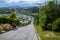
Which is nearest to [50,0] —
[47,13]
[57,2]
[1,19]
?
[57,2]

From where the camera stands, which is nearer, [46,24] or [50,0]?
[46,24]

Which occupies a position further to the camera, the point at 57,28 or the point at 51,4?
the point at 51,4

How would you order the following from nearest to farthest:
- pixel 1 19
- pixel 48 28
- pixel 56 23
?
pixel 56 23
pixel 48 28
pixel 1 19

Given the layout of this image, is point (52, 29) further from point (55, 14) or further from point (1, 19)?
point (1, 19)

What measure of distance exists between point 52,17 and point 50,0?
6347mm

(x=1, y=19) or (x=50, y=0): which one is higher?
(x=50, y=0)

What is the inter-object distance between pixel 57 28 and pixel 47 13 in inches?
246

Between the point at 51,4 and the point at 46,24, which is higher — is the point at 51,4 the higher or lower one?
the higher one

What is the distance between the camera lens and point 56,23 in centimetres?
3922

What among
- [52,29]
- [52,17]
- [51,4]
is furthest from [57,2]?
[52,29]

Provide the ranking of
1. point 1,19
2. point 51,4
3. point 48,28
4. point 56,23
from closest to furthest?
A: point 56,23 → point 48,28 → point 51,4 → point 1,19

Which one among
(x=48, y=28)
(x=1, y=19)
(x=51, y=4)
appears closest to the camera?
(x=48, y=28)

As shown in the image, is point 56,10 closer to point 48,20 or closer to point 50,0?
point 48,20

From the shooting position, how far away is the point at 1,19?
62188 mm
